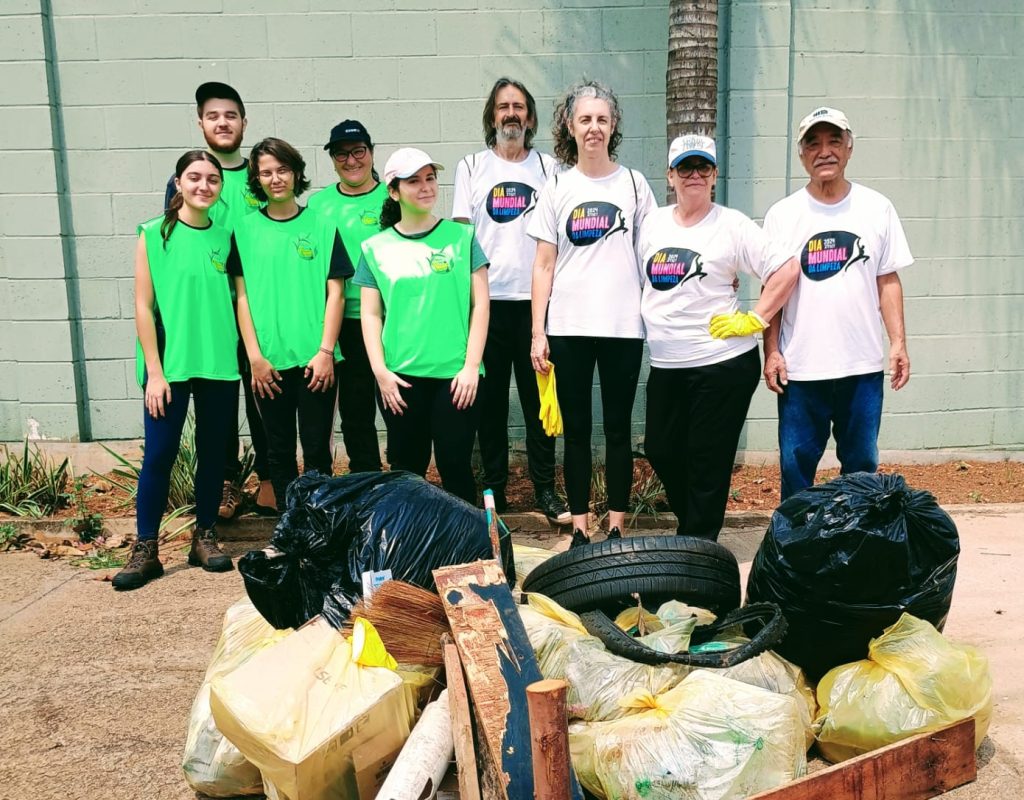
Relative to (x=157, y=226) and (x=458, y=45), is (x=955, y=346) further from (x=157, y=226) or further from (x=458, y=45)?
(x=157, y=226)

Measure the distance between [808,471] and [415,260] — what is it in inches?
79.7

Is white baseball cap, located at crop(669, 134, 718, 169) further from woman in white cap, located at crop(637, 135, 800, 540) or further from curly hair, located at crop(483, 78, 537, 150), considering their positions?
curly hair, located at crop(483, 78, 537, 150)

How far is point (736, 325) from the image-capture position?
4.16m

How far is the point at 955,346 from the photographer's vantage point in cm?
676

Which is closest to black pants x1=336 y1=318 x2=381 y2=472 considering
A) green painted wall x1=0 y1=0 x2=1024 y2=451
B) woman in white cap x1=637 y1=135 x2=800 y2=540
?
woman in white cap x1=637 y1=135 x2=800 y2=540

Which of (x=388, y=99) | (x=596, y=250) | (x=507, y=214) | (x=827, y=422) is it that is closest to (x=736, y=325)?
(x=827, y=422)

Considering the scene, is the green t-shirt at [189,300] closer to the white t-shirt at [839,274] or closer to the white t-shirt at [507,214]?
the white t-shirt at [507,214]

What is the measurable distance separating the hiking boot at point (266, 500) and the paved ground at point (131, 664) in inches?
10.8

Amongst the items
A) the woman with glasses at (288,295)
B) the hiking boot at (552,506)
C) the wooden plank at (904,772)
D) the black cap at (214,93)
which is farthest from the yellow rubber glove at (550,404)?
the wooden plank at (904,772)

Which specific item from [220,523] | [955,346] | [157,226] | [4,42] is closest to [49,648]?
[220,523]

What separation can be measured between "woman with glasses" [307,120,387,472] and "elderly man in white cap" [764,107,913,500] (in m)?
2.04

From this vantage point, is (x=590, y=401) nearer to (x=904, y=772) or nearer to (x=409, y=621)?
(x=409, y=621)

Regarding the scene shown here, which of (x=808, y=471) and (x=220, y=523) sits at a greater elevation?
(x=808, y=471)

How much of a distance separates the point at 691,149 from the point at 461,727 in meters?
2.61
